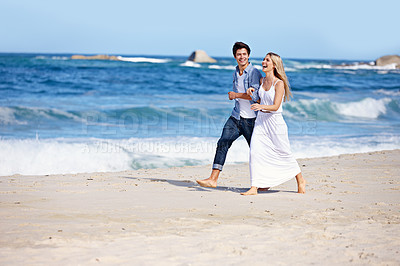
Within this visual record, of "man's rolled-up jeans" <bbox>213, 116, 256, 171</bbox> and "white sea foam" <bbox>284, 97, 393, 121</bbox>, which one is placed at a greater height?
"man's rolled-up jeans" <bbox>213, 116, 256, 171</bbox>

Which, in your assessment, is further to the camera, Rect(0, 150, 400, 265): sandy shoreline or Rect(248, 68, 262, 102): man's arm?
Rect(248, 68, 262, 102): man's arm

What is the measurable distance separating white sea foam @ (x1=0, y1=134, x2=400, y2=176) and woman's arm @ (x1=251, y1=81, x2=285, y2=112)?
159 inches

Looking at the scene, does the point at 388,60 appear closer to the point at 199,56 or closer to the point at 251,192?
the point at 199,56

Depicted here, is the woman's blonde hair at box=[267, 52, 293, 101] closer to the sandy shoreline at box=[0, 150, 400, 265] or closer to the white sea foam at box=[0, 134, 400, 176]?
the sandy shoreline at box=[0, 150, 400, 265]

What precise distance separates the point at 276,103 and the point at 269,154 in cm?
62

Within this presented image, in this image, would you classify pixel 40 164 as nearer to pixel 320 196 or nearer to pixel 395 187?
pixel 320 196

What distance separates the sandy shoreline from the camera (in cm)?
323

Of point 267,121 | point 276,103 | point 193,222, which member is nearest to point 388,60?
point 267,121

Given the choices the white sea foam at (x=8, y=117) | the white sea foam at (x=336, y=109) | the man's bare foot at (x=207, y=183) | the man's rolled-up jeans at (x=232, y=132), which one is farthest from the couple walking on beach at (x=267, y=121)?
the white sea foam at (x=336, y=109)

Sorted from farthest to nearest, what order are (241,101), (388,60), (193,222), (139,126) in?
(388,60)
(139,126)
(241,101)
(193,222)

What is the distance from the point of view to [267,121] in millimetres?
5422

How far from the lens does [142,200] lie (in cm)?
506

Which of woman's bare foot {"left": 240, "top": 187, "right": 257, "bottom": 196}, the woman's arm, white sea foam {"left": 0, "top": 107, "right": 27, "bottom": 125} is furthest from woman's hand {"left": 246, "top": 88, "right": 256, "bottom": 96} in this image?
white sea foam {"left": 0, "top": 107, "right": 27, "bottom": 125}

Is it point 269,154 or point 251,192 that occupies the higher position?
point 269,154
